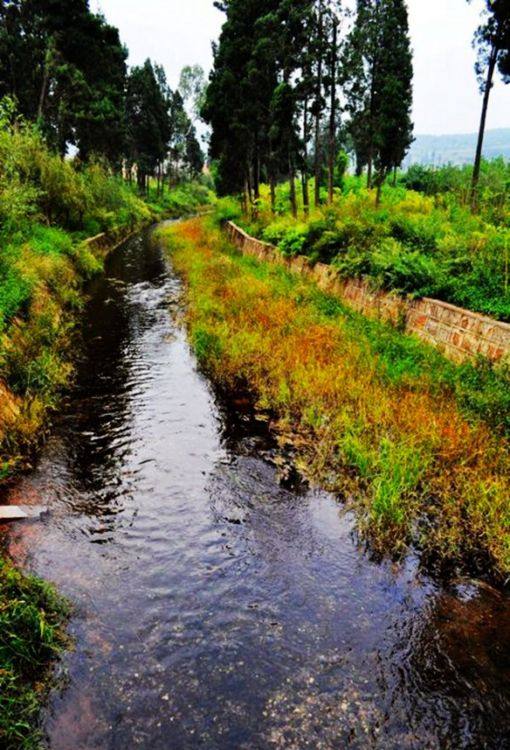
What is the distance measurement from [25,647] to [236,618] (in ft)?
5.89

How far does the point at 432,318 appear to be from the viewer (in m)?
9.44

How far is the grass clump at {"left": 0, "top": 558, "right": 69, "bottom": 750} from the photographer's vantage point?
11.3 feet

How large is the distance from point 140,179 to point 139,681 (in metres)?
65.4

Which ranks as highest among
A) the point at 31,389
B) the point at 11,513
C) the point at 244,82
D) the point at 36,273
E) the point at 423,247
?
the point at 244,82

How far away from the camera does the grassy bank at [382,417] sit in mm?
5340

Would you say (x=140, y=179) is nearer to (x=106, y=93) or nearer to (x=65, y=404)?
(x=106, y=93)

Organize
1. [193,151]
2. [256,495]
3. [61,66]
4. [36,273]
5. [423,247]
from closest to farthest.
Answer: [256,495], [423,247], [36,273], [61,66], [193,151]

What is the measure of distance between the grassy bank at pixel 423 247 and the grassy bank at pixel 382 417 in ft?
3.86

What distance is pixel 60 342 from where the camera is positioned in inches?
458

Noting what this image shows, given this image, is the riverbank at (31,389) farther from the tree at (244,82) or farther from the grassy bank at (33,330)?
the tree at (244,82)

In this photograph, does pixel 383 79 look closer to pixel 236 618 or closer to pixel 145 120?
pixel 236 618

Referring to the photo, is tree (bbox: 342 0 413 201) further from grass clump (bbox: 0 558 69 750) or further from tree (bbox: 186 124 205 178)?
tree (bbox: 186 124 205 178)

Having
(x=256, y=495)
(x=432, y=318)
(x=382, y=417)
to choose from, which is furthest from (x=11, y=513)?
(x=432, y=318)

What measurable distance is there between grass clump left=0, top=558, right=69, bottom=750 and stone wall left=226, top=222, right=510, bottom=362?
22.9 ft
